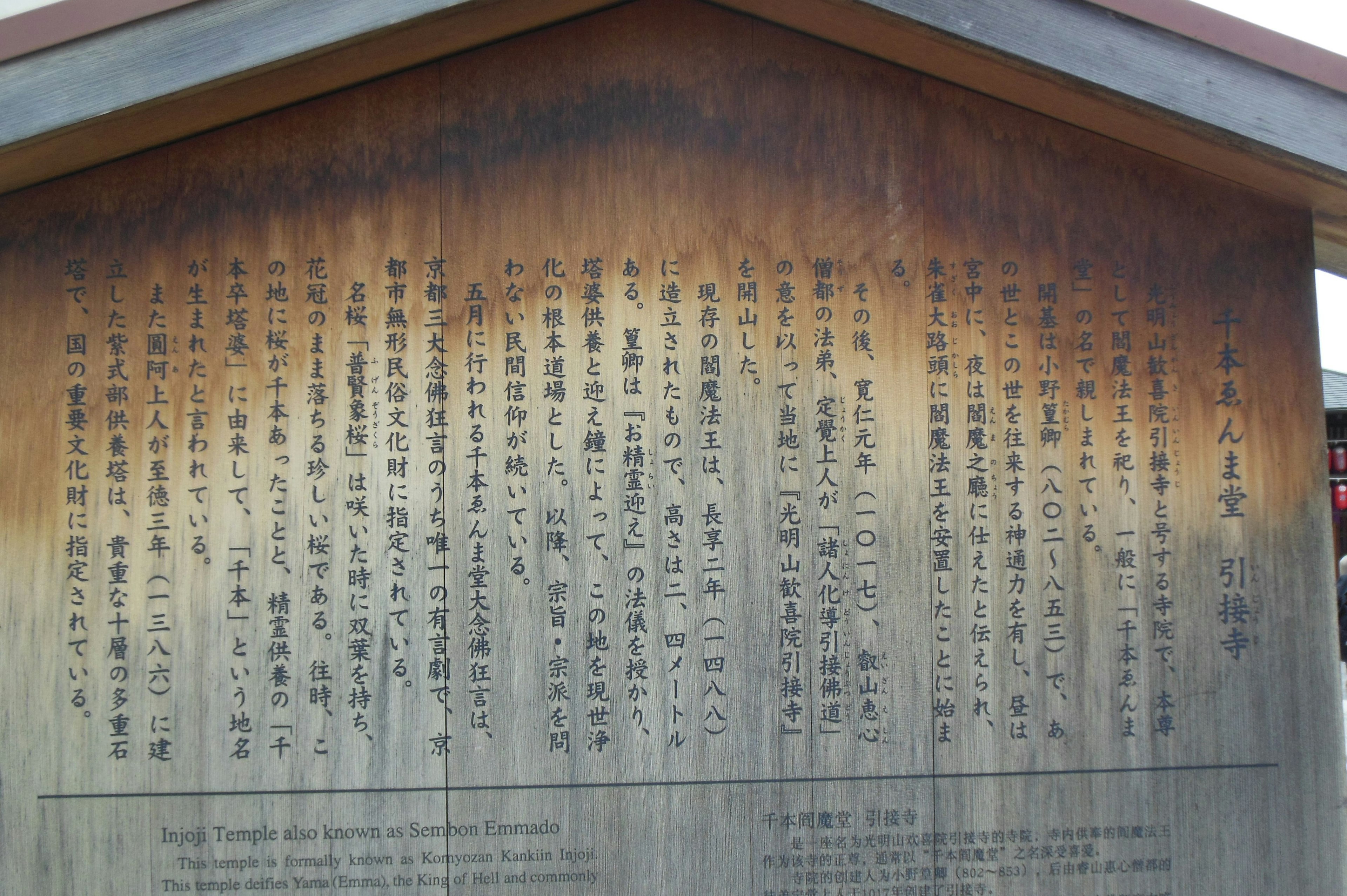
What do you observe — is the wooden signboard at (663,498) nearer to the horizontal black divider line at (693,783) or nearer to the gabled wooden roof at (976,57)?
the horizontal black divider line at (693,783)

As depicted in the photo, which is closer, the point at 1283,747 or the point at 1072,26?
the point at 1072,26

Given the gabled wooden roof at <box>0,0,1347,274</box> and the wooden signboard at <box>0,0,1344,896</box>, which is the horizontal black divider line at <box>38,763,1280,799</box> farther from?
the gabled wooden roof at <box>0,0,1347,274</box>

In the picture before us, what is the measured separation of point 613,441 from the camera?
3146 millimetres

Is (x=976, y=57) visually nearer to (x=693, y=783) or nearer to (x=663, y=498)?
(x=663, y=498)

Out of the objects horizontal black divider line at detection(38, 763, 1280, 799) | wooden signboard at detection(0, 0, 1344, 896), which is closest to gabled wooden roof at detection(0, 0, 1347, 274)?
wooden signboard at detection(0, 0, 1344, 896)

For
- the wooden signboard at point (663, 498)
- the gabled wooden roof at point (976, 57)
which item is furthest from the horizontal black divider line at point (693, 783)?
the gabled wooden roof at point (976, 57)

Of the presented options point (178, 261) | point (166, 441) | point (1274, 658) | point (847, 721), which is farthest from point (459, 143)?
point (1274, 658)

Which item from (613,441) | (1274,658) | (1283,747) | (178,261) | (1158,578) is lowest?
(1283,747)

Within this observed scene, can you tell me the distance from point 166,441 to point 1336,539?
13092 millimetres

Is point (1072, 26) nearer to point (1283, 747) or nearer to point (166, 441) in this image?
point (1283, 747)

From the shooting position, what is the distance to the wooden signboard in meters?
3.06

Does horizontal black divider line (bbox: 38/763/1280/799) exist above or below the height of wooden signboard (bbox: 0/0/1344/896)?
below

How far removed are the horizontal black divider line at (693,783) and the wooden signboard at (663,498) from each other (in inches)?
0.5

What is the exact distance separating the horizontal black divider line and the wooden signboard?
1 cm
